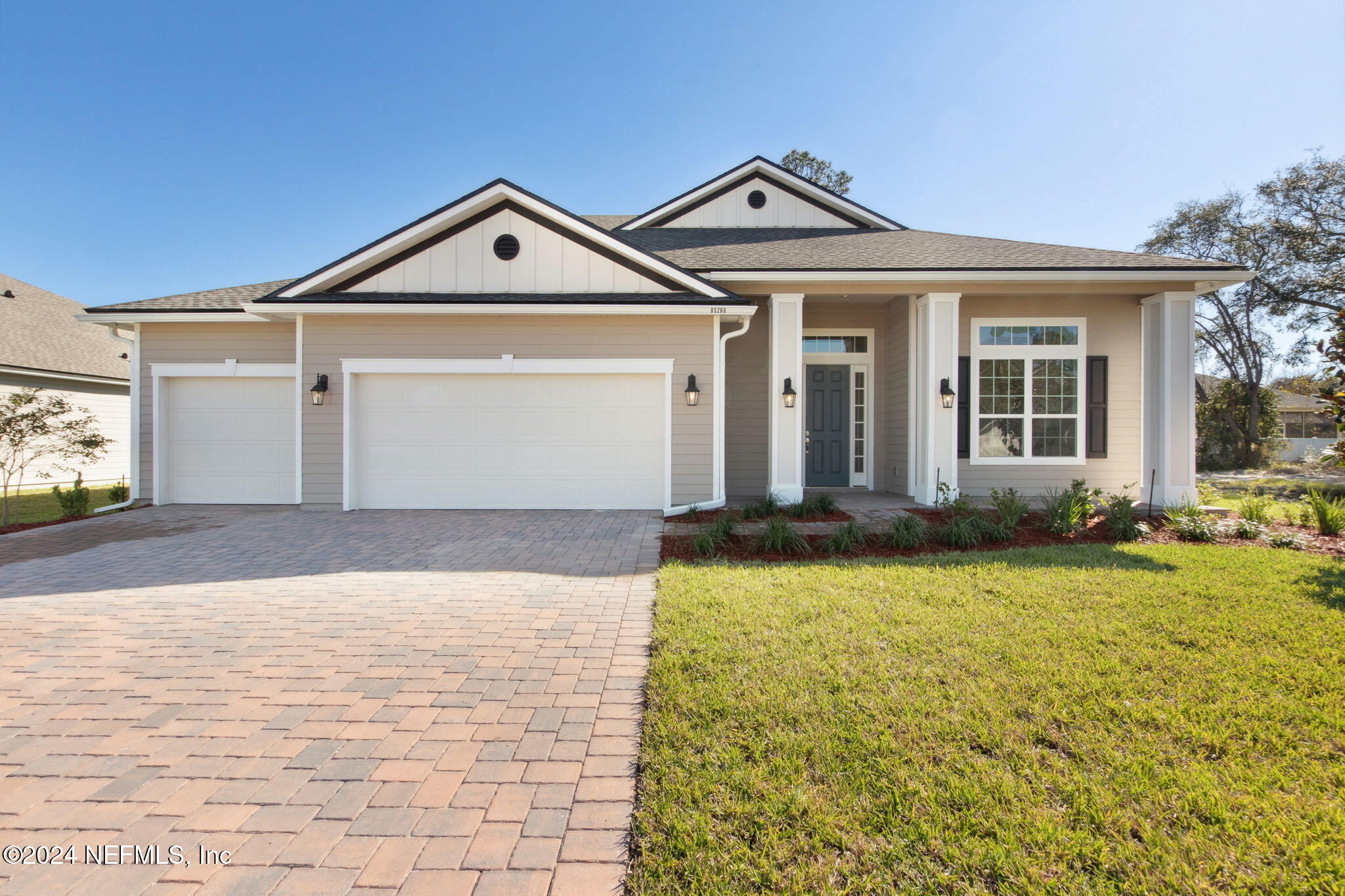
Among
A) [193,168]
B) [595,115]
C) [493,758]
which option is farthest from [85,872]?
[193,168]

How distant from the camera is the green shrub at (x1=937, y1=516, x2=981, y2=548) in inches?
255

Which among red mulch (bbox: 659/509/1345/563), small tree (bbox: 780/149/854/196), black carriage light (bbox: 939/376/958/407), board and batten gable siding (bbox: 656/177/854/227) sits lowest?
red mulch (bbox: 659/509/1345/563)

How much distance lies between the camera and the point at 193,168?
15375 mm

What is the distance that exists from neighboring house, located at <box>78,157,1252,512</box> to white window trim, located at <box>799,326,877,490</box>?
94cm

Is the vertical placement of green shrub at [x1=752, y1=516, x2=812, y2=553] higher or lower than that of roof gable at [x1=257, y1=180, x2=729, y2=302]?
lower

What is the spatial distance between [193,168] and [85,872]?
19.6 metres

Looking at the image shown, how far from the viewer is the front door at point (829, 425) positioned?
34.7 feet

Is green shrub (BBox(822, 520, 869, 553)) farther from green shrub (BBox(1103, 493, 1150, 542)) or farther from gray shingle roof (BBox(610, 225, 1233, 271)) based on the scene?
gray shingle roof (BBox(610, 225, 1233, 271))

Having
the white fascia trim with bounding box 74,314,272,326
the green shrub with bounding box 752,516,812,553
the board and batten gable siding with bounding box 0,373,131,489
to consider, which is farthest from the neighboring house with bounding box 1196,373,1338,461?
the board and batten gable siding with bounding box 0,373,131,489

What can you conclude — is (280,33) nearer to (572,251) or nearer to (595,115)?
(595,115)

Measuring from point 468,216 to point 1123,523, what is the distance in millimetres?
9707

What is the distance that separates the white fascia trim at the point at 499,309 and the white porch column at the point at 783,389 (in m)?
0.82

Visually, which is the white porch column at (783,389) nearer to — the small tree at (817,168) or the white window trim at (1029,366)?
the white window trim at (1029,366)

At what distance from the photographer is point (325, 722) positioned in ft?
8.80
